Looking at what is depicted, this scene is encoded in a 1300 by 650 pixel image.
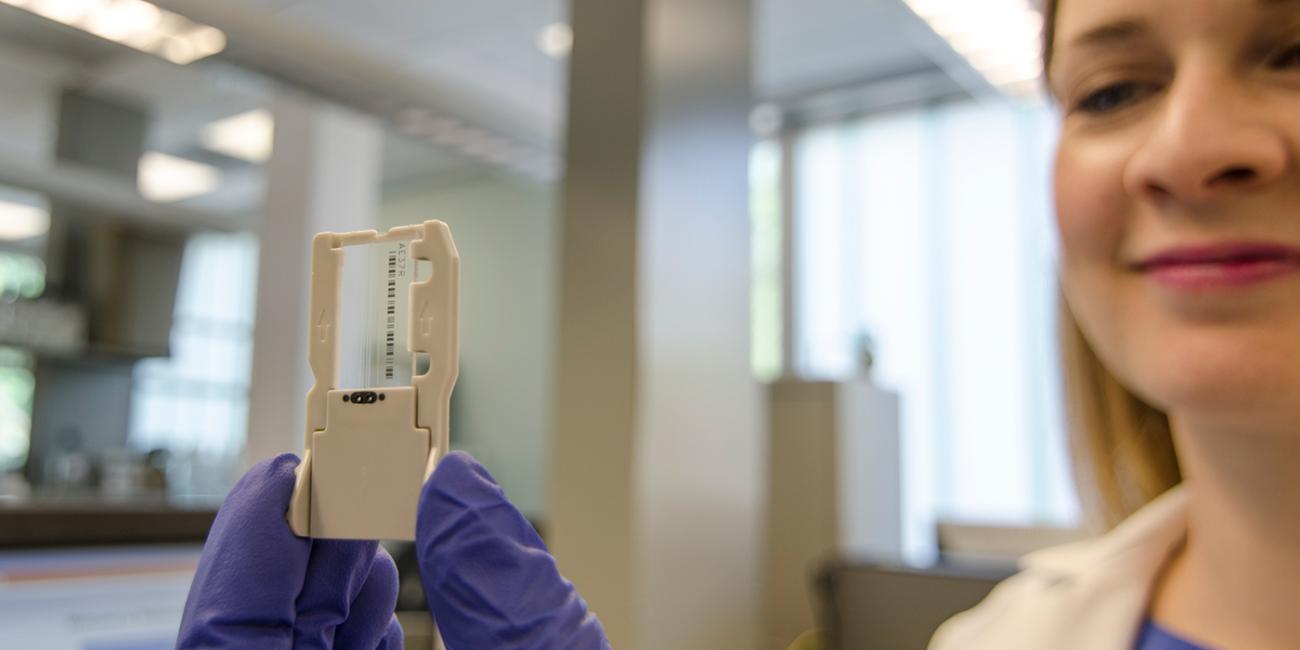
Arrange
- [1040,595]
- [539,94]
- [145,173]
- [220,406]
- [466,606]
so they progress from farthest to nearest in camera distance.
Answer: [220,406]
[145,173]
[539,94]
[1040,595]
[466,606]

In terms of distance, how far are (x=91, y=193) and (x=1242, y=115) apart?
162 inches

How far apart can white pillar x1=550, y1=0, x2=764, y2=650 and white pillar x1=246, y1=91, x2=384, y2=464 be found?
0.82 meters

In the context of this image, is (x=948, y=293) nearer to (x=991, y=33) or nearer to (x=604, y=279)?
(x=991, y=33)

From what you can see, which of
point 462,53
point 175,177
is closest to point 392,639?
point 462,53

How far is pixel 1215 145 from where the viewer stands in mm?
601

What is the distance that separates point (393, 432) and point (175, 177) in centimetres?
682

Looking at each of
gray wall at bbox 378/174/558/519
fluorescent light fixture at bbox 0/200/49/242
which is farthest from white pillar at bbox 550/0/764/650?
fluorescent light fixture at bbox 0/200/49/242

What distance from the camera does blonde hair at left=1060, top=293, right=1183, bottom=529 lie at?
3.33 feet

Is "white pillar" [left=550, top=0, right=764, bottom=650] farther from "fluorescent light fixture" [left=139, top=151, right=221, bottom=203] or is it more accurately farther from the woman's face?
"fluorescent light fixture" [left=139, top=151, right=221, bottom=203]

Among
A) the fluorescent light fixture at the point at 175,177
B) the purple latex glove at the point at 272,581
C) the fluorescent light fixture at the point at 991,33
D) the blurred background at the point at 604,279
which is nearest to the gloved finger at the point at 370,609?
the purple latex glove at the point at 272,581

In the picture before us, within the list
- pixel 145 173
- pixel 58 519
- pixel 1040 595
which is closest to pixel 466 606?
pixel 1040 595

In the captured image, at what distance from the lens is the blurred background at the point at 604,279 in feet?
7.29

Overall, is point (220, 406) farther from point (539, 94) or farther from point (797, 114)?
point (797, 114)

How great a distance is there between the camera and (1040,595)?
103 cm
